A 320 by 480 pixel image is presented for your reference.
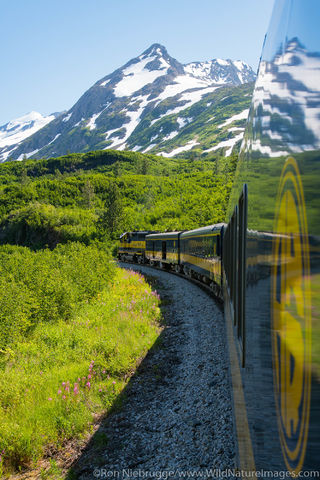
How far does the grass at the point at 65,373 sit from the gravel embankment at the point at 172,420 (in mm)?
432

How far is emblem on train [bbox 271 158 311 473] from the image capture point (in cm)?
138

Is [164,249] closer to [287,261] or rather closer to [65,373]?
[65,373]

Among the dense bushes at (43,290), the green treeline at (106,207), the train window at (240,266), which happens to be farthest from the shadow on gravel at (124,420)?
the green treeline at (106,207)

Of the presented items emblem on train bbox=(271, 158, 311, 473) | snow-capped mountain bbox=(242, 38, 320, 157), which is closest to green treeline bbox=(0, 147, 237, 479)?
emblem on train bbox=(271, 158, 311, 473)

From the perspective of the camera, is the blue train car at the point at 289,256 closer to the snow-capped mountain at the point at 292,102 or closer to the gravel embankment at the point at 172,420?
the snow-capped mountain at the point at 292,102

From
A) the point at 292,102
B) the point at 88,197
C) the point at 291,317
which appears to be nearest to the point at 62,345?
the point at 291,317

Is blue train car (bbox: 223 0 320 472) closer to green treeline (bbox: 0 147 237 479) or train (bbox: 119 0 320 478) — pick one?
train (bbox: 119 0 320 478)

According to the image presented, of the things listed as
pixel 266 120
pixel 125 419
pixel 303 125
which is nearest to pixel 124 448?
pixel 125 419

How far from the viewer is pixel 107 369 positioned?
8648mm

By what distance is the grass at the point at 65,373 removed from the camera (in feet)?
20.1

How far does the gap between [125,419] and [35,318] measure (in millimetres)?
6514

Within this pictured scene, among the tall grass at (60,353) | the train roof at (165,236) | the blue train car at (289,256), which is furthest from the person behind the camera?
the train roof at (165,236)

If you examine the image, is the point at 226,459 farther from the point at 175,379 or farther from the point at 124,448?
the point at 175,379

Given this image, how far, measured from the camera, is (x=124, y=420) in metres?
6.67
